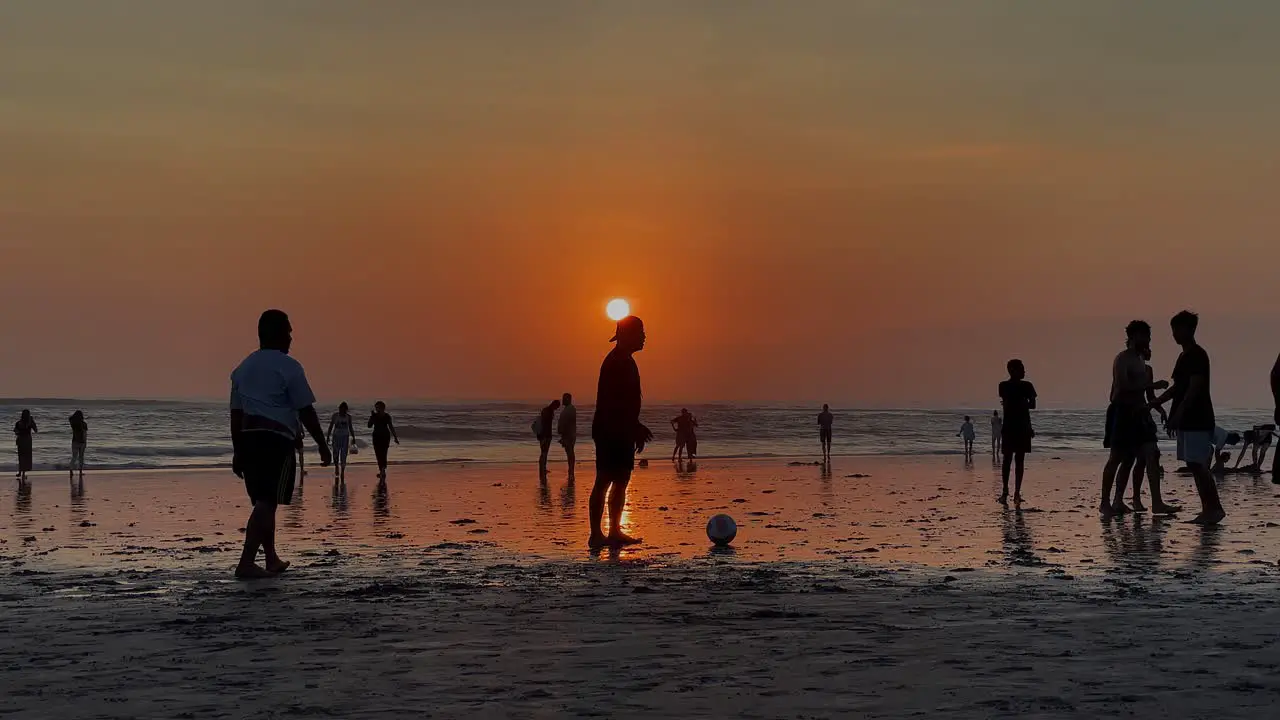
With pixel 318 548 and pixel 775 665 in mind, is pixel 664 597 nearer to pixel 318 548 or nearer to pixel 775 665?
pixel 775 665

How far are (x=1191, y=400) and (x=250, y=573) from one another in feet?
30.5

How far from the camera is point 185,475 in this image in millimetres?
31672

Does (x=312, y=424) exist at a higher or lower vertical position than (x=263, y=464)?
higher

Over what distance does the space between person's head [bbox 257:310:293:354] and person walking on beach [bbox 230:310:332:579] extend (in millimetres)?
147

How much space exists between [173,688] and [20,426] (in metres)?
27.4

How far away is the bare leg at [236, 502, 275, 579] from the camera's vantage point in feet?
33.6

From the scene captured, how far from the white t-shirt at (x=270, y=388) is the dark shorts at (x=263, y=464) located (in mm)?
162

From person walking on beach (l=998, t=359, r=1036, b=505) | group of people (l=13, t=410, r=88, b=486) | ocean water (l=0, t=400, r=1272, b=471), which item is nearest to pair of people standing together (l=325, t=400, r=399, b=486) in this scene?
group of people (l=13, t=410, r=88, b=486)

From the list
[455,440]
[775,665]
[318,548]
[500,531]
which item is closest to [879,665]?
[775,665]

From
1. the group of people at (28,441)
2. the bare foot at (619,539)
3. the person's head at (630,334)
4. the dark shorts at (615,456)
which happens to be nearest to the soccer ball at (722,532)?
the bare foot at (619,539)

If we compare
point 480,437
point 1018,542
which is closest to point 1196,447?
point 1018,542

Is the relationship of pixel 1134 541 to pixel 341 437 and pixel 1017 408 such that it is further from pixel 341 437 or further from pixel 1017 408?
pixel 341 437

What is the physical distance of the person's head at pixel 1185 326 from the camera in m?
13.6

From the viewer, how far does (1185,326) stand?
44.9ft
